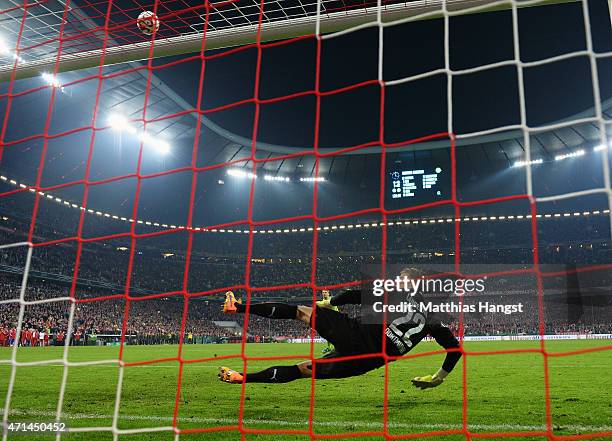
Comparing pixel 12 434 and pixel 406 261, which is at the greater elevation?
pixel 406 261

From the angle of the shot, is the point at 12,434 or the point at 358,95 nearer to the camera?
the point at 12,434

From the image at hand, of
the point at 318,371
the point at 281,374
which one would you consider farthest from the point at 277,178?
the point at 318,371

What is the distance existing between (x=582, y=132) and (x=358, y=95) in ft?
47.9

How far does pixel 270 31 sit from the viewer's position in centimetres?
454

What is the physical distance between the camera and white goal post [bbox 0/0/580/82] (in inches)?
156

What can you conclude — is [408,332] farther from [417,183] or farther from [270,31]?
[417,183]

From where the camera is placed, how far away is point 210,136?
33.4m

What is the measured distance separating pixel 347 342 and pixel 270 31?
2.86 metres

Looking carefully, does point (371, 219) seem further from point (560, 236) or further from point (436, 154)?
point (560, 236)

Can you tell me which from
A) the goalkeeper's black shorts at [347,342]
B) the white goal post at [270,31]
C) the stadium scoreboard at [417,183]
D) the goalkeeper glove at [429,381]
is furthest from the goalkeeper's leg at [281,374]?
the stadium scoreboard at [417,183]

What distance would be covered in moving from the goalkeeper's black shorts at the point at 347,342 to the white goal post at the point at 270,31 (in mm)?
Answer: 2557

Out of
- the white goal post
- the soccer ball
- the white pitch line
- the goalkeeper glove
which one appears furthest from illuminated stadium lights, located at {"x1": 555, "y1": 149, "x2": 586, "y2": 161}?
the soccer ball

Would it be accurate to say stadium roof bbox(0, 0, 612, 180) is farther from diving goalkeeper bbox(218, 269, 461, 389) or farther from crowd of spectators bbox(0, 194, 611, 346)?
diving goalkeeper bbox(218, 269, 461, 389)

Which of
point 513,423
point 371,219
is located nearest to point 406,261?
point 371,219
